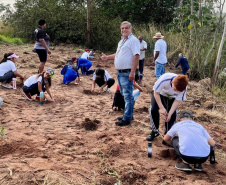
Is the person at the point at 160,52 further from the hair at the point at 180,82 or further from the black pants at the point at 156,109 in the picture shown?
the hair at the point at 180,82

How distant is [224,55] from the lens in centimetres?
1107

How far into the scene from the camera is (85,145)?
397 cm

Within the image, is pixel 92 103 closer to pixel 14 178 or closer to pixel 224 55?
pixel 14 178

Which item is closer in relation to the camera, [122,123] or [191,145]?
[191,145]

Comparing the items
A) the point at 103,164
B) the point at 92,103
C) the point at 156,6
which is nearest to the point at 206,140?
the point at 103,164

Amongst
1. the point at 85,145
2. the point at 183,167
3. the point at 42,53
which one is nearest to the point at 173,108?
the point at 183,167

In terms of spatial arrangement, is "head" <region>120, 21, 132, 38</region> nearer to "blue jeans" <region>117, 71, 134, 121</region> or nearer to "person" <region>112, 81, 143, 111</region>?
"blue jeans" <region>117, 71, 134, 121</region>

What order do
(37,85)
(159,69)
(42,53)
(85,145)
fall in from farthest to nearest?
(159,69) < (42,53) < (37,85) < (85,145)


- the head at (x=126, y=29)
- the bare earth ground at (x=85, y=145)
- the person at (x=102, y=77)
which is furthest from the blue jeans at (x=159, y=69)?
the head at (x=126, y=29)

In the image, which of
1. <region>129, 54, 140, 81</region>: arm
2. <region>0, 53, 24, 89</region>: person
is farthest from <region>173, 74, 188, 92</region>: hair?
<region>0, 53, 24, 89</region>: person

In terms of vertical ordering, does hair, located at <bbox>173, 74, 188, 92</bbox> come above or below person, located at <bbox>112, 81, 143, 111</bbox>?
above

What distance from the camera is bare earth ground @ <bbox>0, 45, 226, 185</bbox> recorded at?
3.03 metres

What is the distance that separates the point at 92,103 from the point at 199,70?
6121mm

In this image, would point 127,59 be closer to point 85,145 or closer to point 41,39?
point 85,145
